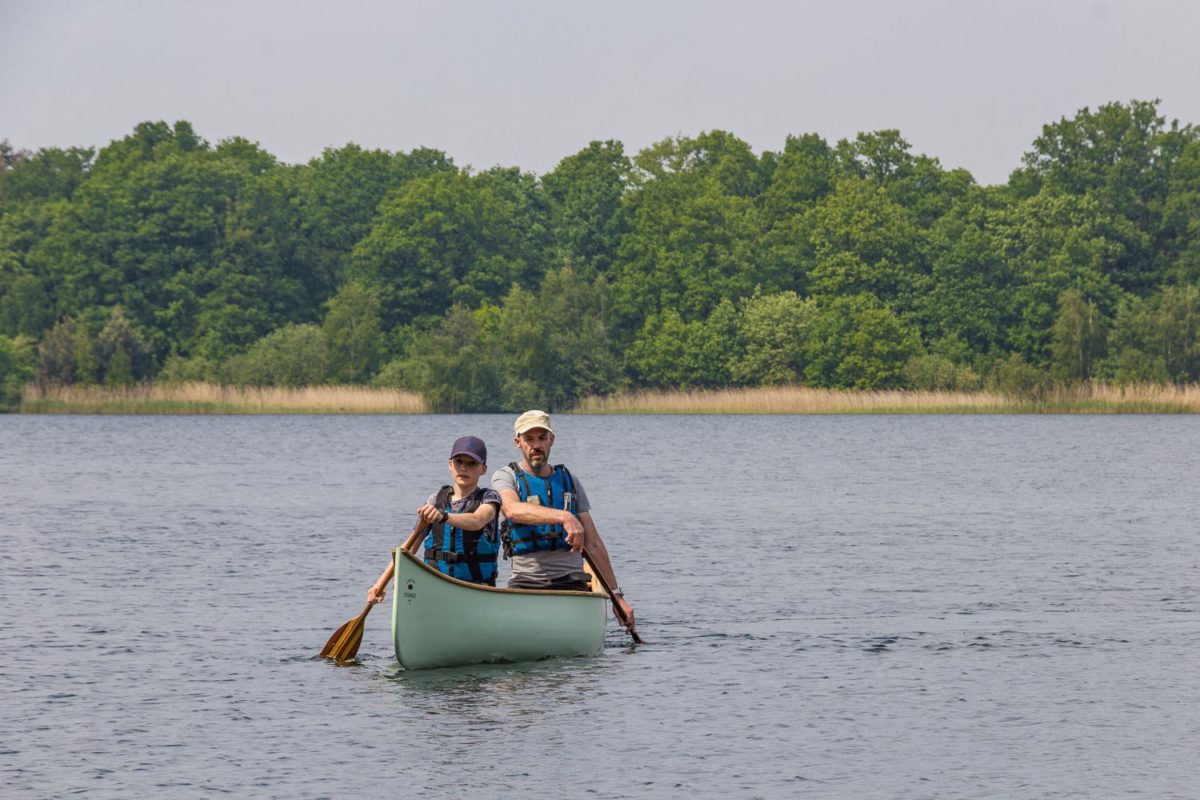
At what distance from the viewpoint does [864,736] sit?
1333cm

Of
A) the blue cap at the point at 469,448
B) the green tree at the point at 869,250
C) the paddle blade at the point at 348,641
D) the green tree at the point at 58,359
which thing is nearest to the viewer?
the blue cap at the point at 469,448

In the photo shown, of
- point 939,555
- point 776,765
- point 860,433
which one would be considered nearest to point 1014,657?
point 776,765

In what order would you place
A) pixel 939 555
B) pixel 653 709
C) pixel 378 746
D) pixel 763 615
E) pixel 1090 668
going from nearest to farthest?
1. pixel 378 746
2. pixel 653 709
3. pixel 1090 668
4. pixel 763 615
5. pixel 939 555

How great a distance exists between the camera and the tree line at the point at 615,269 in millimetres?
93312

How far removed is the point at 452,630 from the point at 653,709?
194 cm

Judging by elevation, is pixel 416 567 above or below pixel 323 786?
above

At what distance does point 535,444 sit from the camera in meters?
14.7

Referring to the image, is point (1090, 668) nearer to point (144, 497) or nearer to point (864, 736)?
point (864, 736)

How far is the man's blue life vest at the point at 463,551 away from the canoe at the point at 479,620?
0.25 m

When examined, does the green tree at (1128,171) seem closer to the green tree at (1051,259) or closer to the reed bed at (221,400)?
the green tree at (1051,259)

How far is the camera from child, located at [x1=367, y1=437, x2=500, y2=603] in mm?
14320

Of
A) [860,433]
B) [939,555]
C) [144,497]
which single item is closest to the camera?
[939,555]

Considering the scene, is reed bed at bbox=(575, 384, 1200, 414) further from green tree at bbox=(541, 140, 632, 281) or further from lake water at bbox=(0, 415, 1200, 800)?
lake water at bbox=(0, 415, 1200, 800)

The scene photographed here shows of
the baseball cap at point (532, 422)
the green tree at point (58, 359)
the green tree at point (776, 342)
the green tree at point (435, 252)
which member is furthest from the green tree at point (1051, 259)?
the baseball cap at point (532, 422)
